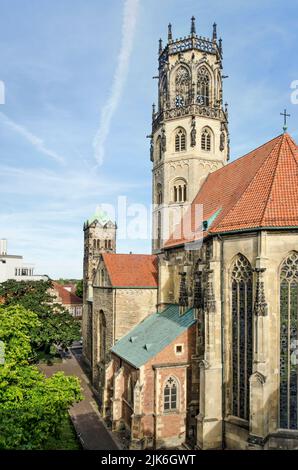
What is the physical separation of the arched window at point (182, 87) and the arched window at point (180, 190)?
275 inches

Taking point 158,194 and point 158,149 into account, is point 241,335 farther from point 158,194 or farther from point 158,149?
point 158,149

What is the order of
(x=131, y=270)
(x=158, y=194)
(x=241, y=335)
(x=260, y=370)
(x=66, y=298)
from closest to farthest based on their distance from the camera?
(x=260, y=370), (x=241, y=335), (x=131, y=270), (x=158, y=194), (x=66, y=298)

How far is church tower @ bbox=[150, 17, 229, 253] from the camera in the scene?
1396 inches

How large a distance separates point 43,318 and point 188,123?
22.6 meters

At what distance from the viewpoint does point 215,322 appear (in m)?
20.6

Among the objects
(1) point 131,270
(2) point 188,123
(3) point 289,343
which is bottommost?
(3) point 289,343

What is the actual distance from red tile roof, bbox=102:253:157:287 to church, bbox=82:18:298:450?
10 cm

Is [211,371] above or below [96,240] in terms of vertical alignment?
below

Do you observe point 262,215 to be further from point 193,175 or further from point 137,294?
point 193,175

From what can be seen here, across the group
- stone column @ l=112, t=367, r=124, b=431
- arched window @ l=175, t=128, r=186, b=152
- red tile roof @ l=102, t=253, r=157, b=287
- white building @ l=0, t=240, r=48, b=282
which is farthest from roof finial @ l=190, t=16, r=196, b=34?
white building @ l=0, t=240, r=48, b=282

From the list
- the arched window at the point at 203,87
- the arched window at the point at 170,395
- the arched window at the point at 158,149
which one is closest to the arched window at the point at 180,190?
the arched window at the point at 158,149

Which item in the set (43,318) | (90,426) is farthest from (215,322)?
(43,318)

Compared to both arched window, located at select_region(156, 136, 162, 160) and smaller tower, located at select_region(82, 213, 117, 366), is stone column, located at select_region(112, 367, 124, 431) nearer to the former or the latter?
arched window, located at select_region(156, 136, 162, 160)

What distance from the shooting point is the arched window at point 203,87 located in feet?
119
